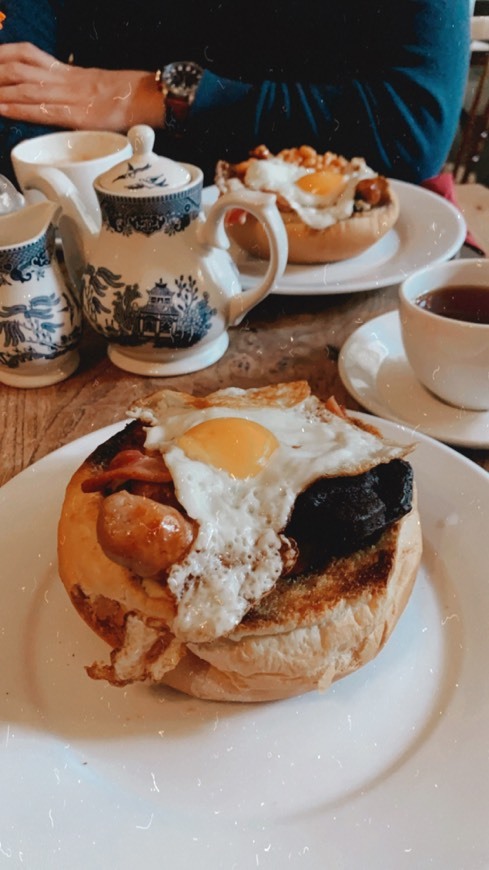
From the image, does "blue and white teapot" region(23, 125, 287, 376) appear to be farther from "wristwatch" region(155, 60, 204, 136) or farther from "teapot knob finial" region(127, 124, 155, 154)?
"wristwatch" region(155, 60, 204, 136)

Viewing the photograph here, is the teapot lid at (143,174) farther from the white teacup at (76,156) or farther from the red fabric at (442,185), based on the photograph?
the red fabric at (442,185)

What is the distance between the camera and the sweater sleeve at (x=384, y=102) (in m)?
2.48

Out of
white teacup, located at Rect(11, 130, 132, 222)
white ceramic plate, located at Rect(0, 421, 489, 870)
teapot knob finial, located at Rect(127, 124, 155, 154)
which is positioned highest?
Answer: teapot knob finial, located at Rect(127, 124, 155, 154)

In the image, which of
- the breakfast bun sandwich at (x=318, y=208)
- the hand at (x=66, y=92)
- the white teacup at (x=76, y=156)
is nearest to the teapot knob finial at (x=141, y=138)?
the white teacup at (x=76, y=156)

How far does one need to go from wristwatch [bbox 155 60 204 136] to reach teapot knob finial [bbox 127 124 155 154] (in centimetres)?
142

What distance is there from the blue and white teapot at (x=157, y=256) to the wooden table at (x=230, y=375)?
0.08 meters

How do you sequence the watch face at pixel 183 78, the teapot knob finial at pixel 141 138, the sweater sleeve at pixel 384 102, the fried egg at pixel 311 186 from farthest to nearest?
the watch face at pixel 183 78, the sweater sleeve at pixel 384 102, the fried egg at pixel 311 186, the teapot knob finial at pixel 141 138

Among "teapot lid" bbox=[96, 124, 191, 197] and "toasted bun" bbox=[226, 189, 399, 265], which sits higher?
"teapot lid" bbox=[96, 124, 191, 197]

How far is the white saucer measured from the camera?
126cm

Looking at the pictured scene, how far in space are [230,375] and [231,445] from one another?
66cm

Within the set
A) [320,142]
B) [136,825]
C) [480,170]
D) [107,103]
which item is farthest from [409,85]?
[480,170]

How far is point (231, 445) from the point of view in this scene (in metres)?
0.91

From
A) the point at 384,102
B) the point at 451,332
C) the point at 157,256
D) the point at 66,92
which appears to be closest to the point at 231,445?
the point at 451,332

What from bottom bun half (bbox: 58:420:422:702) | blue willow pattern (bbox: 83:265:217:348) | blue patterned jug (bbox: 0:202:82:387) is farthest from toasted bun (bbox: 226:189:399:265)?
bottom bun half (bbox: 58:420:422:702)
